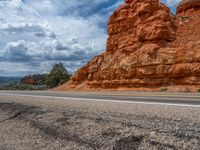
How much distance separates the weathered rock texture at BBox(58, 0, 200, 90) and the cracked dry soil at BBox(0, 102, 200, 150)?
18.4 m

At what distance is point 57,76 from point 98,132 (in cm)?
4909

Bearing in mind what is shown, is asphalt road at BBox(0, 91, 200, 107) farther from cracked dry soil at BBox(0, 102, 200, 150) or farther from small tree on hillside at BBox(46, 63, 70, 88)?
small tree on hillside at BBox(46, 63, 70, 88)

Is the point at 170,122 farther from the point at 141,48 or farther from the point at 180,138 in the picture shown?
the point at 141,48

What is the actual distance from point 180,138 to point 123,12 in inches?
1273

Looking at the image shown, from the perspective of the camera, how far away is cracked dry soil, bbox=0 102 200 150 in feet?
18.5

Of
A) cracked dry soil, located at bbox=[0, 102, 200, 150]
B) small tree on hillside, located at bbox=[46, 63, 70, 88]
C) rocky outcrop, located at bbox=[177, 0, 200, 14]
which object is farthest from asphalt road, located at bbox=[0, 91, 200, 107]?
small tree on hillside, located at bbox=[46, 63, 70, 88]

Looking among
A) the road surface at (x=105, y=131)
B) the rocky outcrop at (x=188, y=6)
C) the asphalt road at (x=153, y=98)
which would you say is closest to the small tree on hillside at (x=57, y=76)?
the rocky outcrop at (x=188, y=6)

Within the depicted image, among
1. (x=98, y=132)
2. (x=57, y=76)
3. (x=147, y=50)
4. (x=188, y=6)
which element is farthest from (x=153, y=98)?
(x=57, y=76)

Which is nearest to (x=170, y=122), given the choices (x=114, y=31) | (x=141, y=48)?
(x=141, y=48)

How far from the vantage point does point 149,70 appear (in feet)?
93.1

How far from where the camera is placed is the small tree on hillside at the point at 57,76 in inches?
2169

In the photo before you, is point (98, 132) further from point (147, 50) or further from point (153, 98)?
point (147, 50)

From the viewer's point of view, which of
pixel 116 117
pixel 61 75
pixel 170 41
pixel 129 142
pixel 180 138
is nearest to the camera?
pixel 180 138

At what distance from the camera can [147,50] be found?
2939cm
